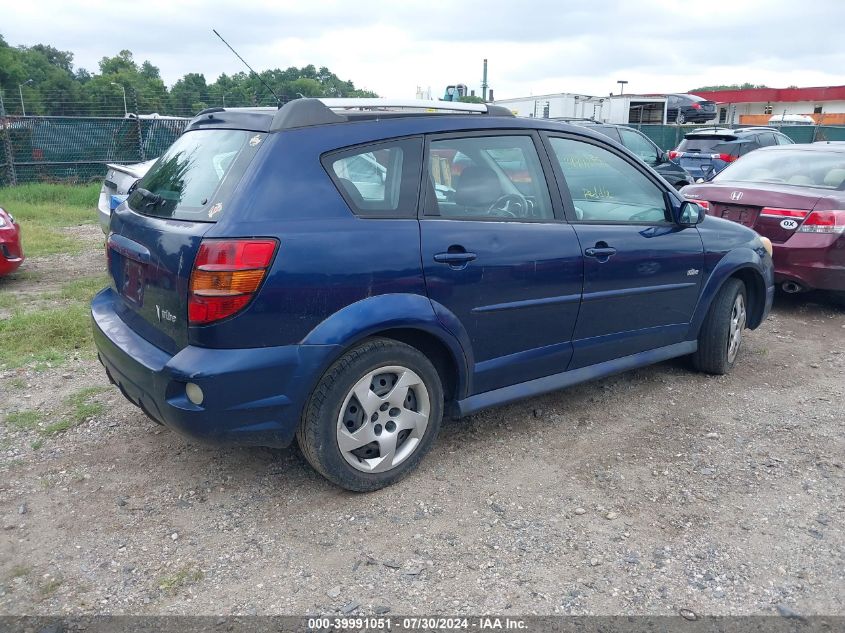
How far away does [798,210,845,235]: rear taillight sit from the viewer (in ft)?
21.3

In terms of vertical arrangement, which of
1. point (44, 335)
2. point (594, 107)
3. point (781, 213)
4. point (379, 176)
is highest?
point (594, 107)

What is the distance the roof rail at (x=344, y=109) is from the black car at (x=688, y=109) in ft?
109

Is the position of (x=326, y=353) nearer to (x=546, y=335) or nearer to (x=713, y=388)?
(x=546, y=335)

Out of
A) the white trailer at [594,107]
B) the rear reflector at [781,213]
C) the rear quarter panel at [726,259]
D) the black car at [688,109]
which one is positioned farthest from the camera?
the black car at [688,109]

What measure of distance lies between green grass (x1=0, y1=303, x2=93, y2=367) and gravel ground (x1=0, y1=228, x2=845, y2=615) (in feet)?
1.82

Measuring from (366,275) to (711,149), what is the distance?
14252 mm

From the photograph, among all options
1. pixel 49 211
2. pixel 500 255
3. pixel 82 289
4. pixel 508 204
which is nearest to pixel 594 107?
pixel 49 211

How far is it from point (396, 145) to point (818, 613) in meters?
2.60

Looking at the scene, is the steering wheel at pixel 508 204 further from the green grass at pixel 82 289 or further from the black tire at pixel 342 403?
the green grass at pixel 82 289

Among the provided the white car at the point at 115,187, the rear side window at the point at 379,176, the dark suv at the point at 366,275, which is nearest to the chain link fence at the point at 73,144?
the white car at the point at 115,187

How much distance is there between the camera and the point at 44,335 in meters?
5.68

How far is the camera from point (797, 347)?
6.02 meters

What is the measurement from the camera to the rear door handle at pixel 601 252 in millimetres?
4047

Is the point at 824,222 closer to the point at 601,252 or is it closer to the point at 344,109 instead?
the point at 601,252
